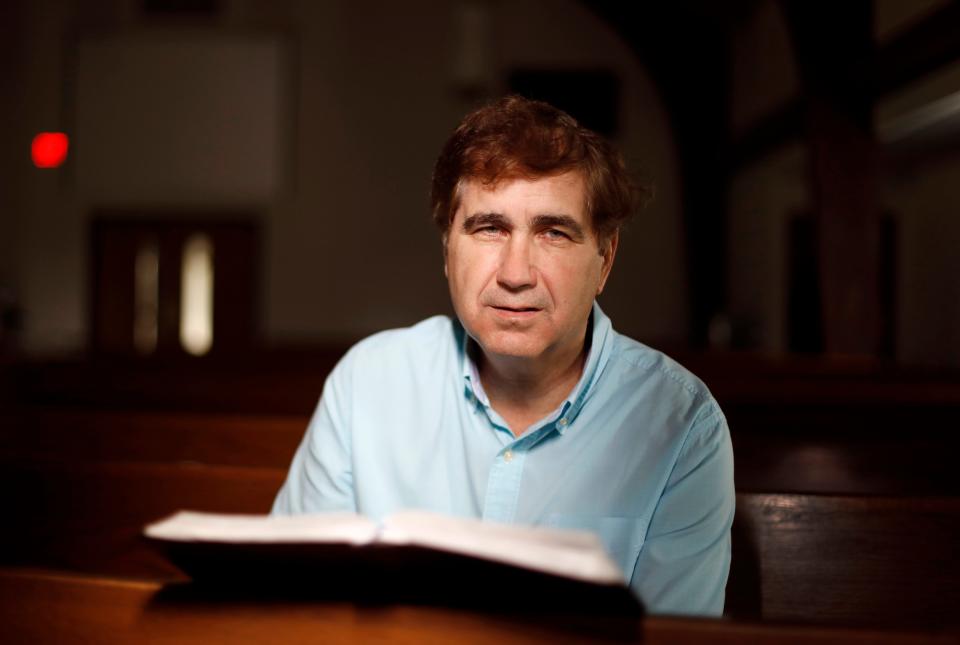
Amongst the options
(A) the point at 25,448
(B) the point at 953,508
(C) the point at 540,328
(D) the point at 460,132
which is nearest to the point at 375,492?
(C) the point at 540,328

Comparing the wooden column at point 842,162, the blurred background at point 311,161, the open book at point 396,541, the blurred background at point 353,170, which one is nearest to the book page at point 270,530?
the open book at point 396,541

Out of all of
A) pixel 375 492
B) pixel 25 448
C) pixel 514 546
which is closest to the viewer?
pixel 514 546

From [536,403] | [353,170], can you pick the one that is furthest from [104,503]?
[353,170]

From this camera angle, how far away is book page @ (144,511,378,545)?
0.62 meters

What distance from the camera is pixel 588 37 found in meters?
6.75

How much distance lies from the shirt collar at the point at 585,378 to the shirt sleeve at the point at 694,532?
0.13m

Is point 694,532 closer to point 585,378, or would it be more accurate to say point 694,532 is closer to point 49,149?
point 585,378

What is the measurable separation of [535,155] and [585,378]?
28cm

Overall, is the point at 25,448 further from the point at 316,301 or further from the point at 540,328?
the point at 316,301

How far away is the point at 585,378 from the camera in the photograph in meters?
1.02

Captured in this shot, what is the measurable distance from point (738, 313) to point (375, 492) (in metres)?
5.85

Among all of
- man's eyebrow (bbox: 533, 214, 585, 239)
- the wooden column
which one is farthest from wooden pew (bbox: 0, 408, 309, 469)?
the wooden column

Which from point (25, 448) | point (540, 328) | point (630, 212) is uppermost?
point (630, 212)

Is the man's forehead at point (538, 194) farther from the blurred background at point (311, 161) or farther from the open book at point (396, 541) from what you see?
the blurred background at point (311, 161)
